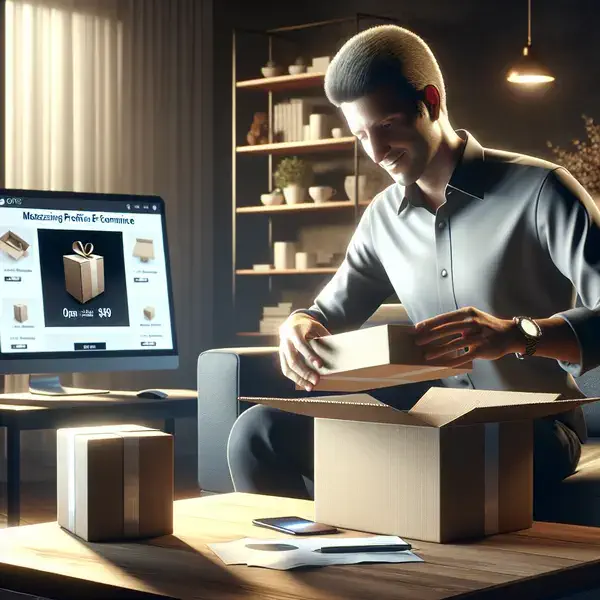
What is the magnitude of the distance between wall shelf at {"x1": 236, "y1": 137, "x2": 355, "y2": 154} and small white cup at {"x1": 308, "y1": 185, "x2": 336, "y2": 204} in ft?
0.68

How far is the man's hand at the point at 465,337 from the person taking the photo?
4.88 ft

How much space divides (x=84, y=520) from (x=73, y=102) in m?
4.54

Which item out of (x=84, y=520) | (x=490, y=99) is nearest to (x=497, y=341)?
(x=84, y=520)

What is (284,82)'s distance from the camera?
19.8ft

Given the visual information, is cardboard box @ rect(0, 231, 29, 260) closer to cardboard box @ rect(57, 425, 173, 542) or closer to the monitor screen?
the monitor screen

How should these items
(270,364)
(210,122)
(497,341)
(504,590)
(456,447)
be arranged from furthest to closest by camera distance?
(210,122) → (270,364) → (497,341) → (456,447) → (504,590)

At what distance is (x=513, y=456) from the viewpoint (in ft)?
5.24

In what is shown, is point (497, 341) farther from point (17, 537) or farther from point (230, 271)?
point (230, 271)

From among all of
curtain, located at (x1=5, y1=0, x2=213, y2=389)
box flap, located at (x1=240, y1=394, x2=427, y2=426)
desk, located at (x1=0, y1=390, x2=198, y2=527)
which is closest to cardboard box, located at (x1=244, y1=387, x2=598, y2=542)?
box flap, located at (x1=240, y1=394, x2=427, y2=426)

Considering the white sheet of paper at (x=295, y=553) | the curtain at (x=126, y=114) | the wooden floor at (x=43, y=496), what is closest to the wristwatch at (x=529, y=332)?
the white sheet of paper at (x=295, y=553)

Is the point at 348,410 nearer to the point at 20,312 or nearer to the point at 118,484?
the point at 118,484

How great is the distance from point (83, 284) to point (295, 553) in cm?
155

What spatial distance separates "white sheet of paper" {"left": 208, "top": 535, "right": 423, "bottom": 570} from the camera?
1363 mm

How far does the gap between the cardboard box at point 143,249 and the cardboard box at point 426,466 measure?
4.46 ft
